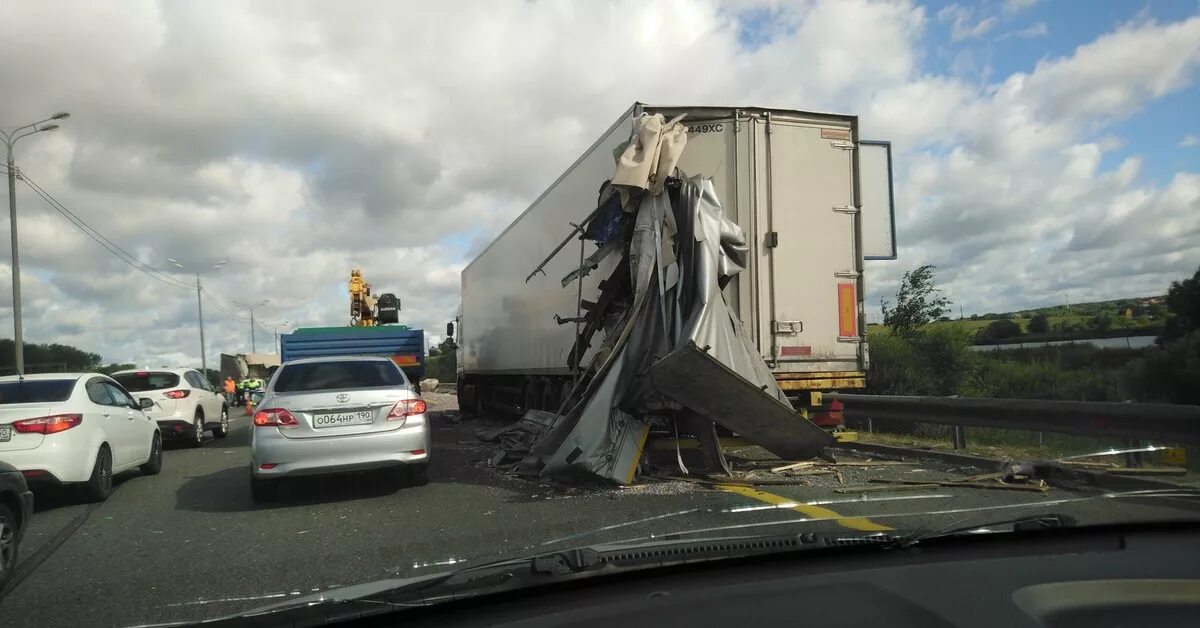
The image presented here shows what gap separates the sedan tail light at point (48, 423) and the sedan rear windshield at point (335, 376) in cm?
212

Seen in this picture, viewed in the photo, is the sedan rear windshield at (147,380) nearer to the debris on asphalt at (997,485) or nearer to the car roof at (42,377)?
the car roof at (42,377)

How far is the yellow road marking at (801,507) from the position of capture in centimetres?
430

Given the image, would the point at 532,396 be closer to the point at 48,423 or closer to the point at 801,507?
the point at 48,423

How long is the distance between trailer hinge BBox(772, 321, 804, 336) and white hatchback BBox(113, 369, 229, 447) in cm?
1081

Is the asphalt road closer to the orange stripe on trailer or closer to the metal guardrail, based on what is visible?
the metal guardrail

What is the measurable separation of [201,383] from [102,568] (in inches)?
465

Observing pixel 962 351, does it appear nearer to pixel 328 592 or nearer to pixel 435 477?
pixel 435 477

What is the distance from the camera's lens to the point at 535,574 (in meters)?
2.63

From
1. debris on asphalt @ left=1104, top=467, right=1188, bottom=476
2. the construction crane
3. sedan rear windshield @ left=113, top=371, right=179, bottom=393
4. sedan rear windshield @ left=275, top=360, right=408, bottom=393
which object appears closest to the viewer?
debris on asphalt @ left=1104, top=467, right=1188, bottom=476

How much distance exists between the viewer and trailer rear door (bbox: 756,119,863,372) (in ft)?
28.8

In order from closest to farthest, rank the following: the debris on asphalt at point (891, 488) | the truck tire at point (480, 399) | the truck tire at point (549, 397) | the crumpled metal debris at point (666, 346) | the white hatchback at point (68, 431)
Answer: the debris on asphalt at point (891, 488) → the crumpled metal debris at point (666, 346) → the white hatchback at point (68, 431) → the truck tire at point (549, 397) → the truck tire at point (480, 399)

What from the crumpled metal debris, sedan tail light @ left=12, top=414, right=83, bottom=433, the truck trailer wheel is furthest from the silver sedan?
the truck trailer wheel

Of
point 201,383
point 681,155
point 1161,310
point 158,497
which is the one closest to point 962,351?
point 1161,310

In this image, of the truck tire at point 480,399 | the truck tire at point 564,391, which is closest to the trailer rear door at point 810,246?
the truck tire at point 564,391
